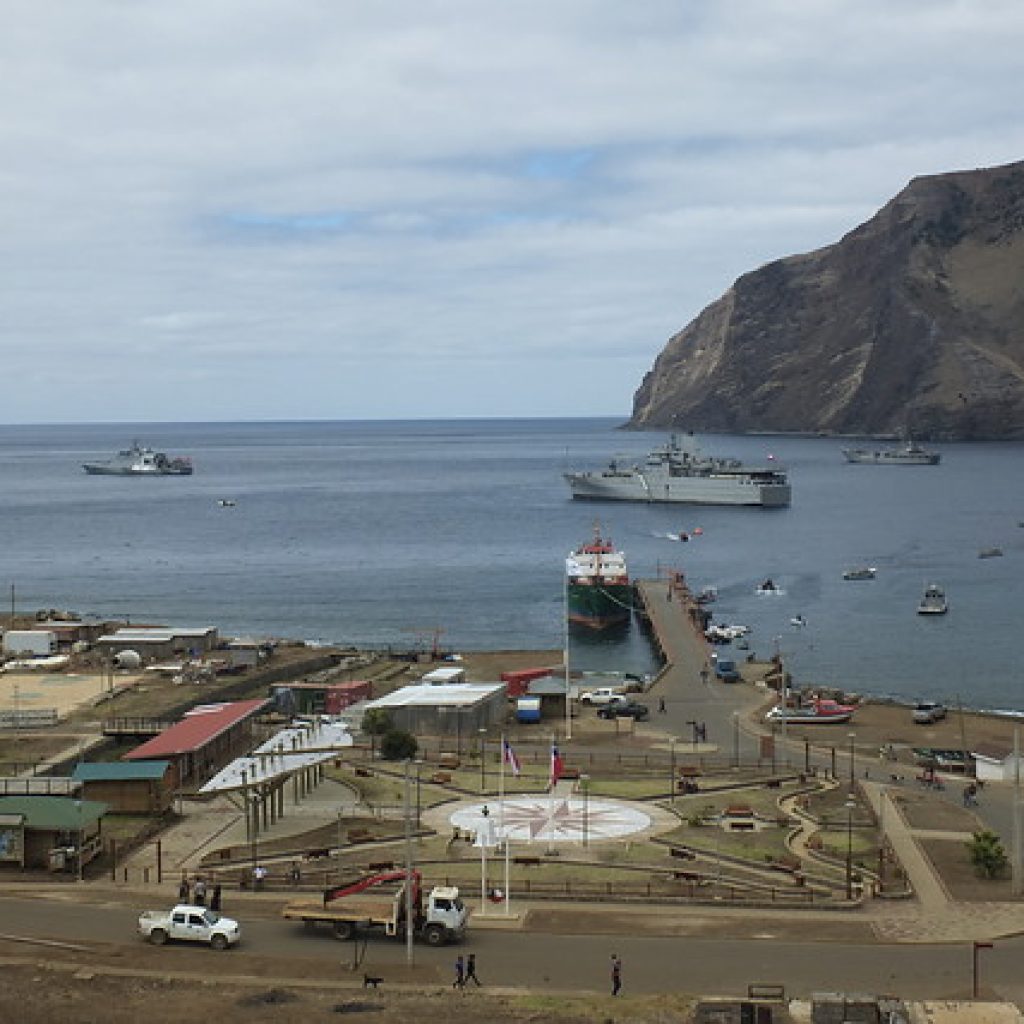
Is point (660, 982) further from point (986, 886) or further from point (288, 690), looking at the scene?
point (288, 690)

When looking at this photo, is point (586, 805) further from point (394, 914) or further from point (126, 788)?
point (126, 788)

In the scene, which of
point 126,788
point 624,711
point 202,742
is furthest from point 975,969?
point 624,711

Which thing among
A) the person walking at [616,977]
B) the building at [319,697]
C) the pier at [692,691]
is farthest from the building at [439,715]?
the person walking at [616,977]

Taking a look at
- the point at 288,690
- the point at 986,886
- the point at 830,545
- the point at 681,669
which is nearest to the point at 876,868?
the point at 986,886

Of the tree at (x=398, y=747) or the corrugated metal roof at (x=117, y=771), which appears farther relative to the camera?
the tree at (x=398, y=747)

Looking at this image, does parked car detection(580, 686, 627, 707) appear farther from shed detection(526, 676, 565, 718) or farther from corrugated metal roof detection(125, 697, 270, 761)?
corrugated metal roof detection(125, 697, 270, 761)

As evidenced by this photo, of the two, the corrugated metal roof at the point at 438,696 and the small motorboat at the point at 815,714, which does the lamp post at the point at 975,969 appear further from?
the small motorboat at the point at 815,714
